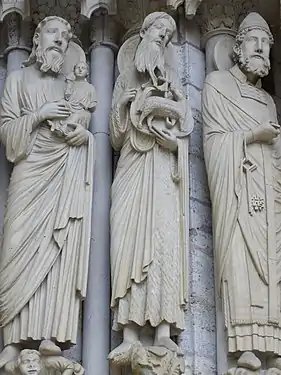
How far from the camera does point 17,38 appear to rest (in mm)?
6227

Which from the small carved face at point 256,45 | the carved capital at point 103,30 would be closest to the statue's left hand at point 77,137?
the carved capital at point 103,30

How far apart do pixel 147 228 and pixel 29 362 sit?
0.84 m

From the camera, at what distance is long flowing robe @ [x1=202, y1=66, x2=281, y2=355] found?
5227 millimetres

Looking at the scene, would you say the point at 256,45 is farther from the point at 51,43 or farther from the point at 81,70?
the point at 51,43

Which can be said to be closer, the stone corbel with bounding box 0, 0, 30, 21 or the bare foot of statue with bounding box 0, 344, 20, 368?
the bare foot of statue with bounding box 0, 344, 20, 368

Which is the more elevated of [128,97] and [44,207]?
[128,97]

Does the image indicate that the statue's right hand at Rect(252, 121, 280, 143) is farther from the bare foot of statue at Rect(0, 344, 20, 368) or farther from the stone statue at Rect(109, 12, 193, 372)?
the bare foot of statue at Rect(0, 344, 20, 368)

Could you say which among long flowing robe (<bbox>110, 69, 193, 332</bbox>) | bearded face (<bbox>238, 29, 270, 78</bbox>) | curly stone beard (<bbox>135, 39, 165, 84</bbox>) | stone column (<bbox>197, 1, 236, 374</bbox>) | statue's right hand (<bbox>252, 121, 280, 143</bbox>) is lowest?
long flowing robe (<bbox>110, 69, 193, 332</bbox>)

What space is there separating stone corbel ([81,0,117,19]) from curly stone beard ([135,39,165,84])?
486mm

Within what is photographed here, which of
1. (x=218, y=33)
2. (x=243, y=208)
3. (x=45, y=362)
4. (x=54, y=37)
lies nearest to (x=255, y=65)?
(x=218, y=33)

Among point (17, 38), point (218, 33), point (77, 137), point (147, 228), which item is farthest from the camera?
point (17, 38)

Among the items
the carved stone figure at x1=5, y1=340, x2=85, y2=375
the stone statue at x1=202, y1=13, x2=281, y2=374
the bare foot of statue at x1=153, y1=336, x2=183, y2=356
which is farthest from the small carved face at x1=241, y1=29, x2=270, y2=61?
the carved stone figure at x1=5, y1=340, x2=85, y2=375

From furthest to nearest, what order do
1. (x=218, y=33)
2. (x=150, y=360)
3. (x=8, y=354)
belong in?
(x=218, y=33)
(x=8, y=354)
(x=150, y=360)

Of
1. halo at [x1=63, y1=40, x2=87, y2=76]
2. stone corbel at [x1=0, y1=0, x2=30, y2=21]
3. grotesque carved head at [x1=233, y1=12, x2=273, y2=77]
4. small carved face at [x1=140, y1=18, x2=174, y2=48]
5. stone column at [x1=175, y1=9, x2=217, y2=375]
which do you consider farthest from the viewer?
stone corbel at [x1=0, y1=0, x2=30, y2=21]
